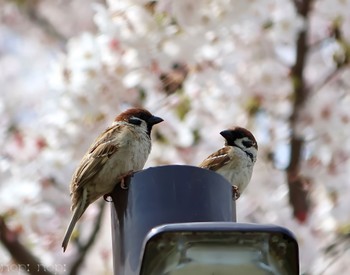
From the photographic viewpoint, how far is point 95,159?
358 cm

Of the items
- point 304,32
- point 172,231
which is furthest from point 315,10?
point 172,231

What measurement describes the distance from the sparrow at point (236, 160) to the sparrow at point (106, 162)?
0.69 meters

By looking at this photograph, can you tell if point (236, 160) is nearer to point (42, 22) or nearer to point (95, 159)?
point (95, 159)

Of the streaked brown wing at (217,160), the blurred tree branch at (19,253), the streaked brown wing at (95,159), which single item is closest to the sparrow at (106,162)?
the streaked brown wing at (95,159)

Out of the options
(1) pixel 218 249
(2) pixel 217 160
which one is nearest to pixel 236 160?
(2) pixel 217 160

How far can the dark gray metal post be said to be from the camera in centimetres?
260

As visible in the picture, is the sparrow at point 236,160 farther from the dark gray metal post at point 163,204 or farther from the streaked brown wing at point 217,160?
the dark gray metal post at point 163,204

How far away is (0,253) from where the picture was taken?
19.2 feet

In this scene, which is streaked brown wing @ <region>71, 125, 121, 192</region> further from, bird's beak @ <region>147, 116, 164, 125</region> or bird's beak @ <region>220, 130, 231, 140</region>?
bird's beak @ <region>220, 130, 231, 140</region>

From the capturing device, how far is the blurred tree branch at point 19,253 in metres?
5.12

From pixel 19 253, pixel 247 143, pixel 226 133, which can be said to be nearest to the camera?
pixel 247 143

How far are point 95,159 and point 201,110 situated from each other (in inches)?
103

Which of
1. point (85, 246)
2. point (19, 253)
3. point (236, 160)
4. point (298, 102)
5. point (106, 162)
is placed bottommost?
point (85, 246)

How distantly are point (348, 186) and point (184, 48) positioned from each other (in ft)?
4.40
